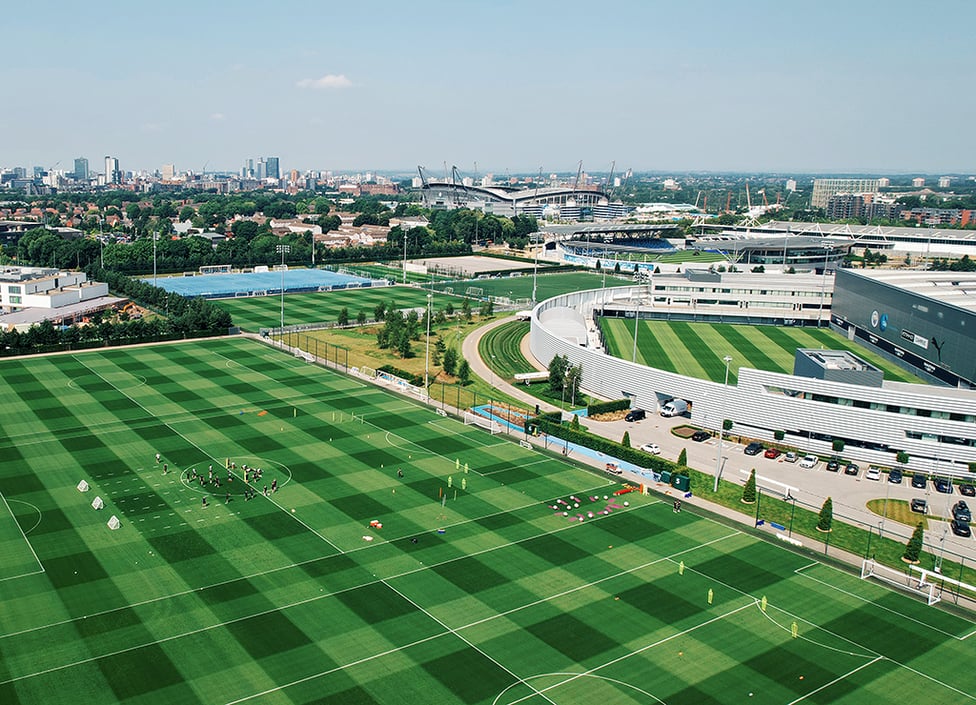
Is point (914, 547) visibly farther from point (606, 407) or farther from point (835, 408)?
point (606, 407)

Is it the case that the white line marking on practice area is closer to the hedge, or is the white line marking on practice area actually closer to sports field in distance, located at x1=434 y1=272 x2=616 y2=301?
the hedge

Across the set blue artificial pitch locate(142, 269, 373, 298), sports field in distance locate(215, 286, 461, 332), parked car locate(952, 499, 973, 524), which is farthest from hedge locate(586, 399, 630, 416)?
blue artificial pitch locate(142, 269, 373, 298)

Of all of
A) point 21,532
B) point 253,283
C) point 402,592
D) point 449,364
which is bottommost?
point 402,592

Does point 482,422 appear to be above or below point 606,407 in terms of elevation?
below

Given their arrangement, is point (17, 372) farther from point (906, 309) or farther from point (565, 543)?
point (906, 309)

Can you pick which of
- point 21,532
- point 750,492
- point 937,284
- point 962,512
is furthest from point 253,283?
point 962,512

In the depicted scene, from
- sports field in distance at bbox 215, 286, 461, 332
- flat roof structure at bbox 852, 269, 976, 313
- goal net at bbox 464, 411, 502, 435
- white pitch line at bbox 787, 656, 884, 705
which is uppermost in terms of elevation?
flat roof structure at bbox 852, 269, 976, 313

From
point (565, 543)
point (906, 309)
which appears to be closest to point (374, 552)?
point (565, 543)
